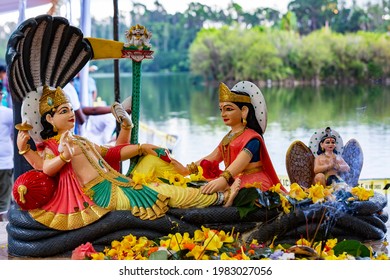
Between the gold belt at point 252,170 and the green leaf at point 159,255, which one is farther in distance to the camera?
the gold belt at point 252,170

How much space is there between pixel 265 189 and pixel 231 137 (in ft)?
1.16

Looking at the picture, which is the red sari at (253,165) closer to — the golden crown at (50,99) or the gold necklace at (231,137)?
the gold necklace at (231,137)

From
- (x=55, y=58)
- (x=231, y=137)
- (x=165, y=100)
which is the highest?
(x=55, y=58)

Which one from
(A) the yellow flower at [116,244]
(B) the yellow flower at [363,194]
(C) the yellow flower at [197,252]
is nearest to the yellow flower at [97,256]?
(A) the yellow flower at [116,244]

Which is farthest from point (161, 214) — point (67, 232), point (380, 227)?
point (380, 227)

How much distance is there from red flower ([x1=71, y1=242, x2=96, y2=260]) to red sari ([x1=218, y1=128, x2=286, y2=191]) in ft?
3.07

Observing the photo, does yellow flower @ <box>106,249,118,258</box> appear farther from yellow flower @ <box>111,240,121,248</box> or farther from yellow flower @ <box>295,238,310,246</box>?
yellow flower @ <box>295,238,310,246</box>

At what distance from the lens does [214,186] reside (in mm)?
Result: 4863

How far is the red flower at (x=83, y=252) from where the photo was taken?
448 centimetres

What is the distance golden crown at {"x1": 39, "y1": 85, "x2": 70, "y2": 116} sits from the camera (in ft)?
15.8

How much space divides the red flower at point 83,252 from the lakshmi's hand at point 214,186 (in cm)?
69

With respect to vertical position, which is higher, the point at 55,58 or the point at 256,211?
the point at 55,58

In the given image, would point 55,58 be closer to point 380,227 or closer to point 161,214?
point 161,214

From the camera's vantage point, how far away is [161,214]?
4.79 m
